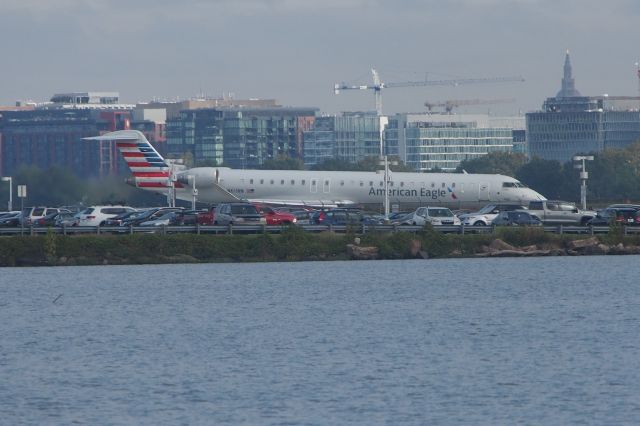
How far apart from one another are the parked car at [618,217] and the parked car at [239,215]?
17970mm

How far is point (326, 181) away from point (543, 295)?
50.1 m

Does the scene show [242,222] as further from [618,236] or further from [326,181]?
[326,181]

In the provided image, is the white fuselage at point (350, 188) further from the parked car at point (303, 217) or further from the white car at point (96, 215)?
the white car at point (96, 215)

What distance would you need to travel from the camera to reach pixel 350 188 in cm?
11375

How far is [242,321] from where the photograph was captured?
57312mm

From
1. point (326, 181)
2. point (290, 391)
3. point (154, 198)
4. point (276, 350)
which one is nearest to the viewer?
point (290, 391)

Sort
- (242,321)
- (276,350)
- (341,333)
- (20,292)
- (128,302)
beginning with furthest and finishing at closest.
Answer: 1. (20,292)
2. (128,302)
3. (242,321)
4. (341,333)
5. (276,350)

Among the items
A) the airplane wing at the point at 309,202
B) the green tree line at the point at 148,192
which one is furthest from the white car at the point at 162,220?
the green tree line at the point at 148,192

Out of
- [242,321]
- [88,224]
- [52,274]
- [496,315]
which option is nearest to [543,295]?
[496,315]

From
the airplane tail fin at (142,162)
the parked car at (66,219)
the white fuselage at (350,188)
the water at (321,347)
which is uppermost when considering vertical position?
the airplane tail fin at (142,162)

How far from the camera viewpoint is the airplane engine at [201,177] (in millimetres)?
113375

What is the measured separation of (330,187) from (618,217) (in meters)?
30.5

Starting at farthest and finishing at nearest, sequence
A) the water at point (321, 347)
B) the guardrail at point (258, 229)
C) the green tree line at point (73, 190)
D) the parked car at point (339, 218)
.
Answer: the green tree line at point (73, 190)
the parked car at point (339, 218)
the guardrail at point (258, 229)
the water at point (321, 347)

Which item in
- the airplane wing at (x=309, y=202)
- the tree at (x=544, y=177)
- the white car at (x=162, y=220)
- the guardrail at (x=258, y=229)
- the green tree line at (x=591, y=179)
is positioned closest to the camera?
the guardrail at (x=258, y=229)
